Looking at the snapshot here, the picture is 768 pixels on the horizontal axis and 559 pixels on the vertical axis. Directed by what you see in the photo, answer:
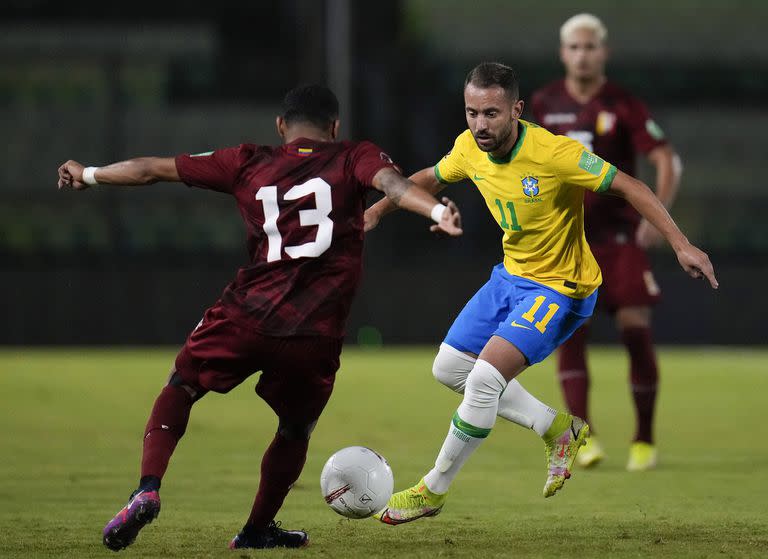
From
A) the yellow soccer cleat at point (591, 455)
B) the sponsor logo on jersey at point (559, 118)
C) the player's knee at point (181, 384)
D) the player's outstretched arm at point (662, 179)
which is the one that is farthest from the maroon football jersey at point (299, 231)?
the player's outstretched arm at point (662, 179)

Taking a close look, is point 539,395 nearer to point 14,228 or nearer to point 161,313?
point 161,313

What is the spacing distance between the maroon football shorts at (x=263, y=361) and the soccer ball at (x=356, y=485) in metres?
0.35

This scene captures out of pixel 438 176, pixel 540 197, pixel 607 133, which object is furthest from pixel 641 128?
pixel 540 197

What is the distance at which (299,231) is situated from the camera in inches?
178

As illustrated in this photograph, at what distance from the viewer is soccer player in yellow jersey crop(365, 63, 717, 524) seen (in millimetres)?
5004

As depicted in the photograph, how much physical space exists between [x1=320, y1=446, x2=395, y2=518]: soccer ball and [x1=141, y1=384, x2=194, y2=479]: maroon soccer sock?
2.05 feet

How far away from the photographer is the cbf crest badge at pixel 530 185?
16.9 feet

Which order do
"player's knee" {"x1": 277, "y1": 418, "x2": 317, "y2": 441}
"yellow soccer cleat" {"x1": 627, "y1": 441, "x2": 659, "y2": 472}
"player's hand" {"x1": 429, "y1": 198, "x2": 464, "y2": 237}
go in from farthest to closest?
"yellow soccer cleat" {"x1": 627, "y1": 441, "x2": 659, "y2": 472} < "player's knee" {"x1": 277, "y1": 418, "x2": 317, "y2": 441} < "player's hand" {"x1": 429, "y1": 198, "x2": 464, "y2": 237}

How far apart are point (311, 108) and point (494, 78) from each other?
0.74 metres

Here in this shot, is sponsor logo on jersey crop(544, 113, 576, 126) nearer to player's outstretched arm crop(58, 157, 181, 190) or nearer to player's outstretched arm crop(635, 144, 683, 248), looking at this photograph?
player's outstretched arm crop(635, 144, 683, 248)

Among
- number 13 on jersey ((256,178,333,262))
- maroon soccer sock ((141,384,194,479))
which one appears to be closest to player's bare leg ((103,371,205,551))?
maroon soccer sock ((141,384,194,479))

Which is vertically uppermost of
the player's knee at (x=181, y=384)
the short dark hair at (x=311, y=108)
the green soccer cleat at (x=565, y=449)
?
the short dark hair at (x=311, y=108)

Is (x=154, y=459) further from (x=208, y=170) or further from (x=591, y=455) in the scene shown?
(x=591, y=455)

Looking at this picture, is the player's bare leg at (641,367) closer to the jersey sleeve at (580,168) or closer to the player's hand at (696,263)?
the jersey sleeve at (580,168)
